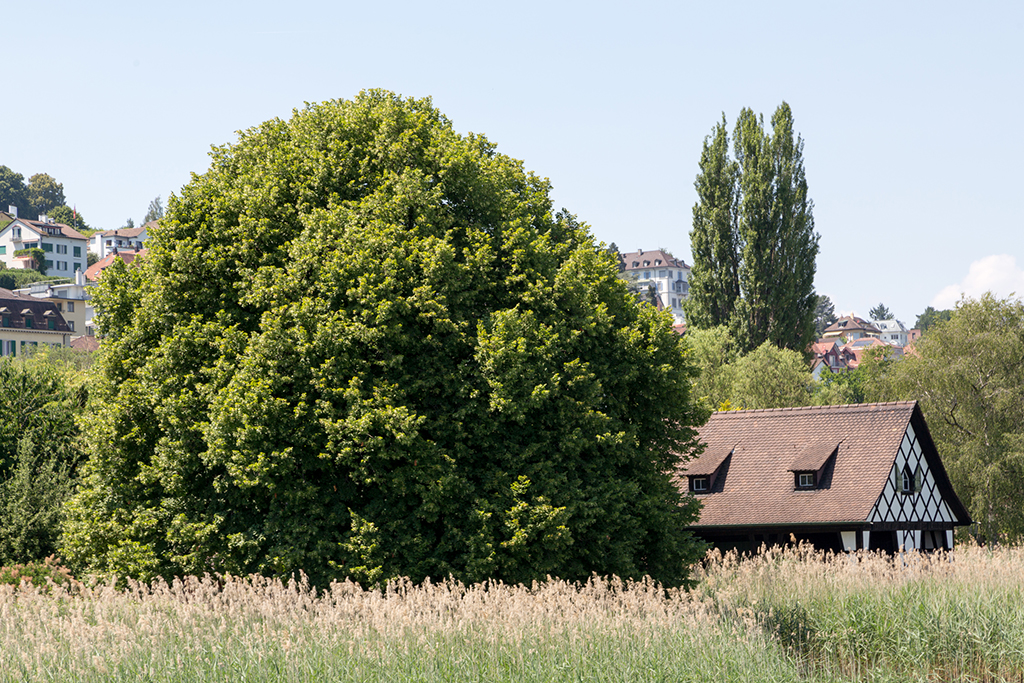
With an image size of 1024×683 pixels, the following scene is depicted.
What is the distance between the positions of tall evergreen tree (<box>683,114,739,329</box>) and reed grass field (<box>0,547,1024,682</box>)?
3680 centimetres

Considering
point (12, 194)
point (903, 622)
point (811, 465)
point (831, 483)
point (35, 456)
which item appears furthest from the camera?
point (12, 194)

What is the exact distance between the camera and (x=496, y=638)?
10750 mm

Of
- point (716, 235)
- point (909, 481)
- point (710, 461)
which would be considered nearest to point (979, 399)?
point (909, 481)

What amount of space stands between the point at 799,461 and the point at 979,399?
38.2 feet

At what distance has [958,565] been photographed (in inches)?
709

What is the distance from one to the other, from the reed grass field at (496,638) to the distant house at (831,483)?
44.5ft

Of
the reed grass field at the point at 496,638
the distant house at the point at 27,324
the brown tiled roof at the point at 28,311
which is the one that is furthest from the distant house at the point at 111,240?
the reed grass field at the point at 496,638

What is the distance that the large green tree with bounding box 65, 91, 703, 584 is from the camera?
15.4m

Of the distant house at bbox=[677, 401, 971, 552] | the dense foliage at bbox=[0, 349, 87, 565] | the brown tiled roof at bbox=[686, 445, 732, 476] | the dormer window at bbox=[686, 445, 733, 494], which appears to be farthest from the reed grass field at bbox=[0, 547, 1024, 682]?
the brown tiled roof at bbox=[686, 445, 732, 476]

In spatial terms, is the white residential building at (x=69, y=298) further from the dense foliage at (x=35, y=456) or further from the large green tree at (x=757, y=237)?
the dense foliage at (x=35, y=456)

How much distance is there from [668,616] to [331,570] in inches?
224

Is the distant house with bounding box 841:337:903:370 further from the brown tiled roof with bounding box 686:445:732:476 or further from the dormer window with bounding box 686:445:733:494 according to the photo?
the dormer window with bounding box 686:445:733:494

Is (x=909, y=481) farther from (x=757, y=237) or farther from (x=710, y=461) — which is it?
(x=757, y=237)

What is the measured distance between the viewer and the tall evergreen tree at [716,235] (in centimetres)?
5078
